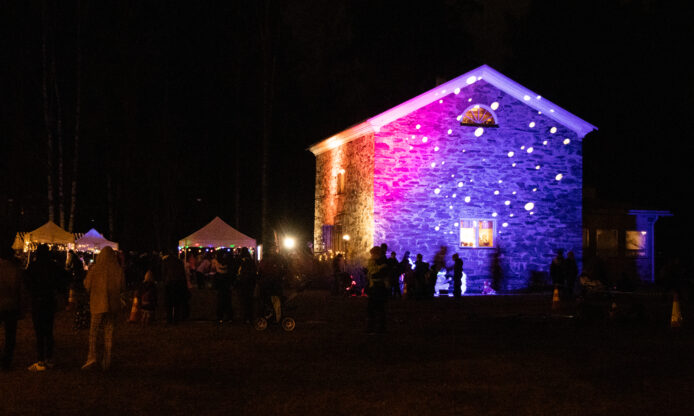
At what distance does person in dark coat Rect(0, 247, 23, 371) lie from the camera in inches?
391

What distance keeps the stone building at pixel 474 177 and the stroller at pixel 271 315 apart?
10389 millimetres

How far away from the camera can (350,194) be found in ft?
92.7

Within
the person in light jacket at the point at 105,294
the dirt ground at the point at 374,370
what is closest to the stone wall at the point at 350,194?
the dirt ground at the point at 374,370

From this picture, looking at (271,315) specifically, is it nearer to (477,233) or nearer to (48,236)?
(477,233)

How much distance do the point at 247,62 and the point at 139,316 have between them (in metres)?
27.0

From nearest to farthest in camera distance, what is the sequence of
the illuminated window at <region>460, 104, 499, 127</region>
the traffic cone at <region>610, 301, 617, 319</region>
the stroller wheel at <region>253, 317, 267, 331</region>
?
the stroller wheel at <region>253, 317, 267, 331</region>
the traffic cone at <region>610, 301, 617, 319</region>
the illuminated window at <region>460, 104, 499, 127</region>

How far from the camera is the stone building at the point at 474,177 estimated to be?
84.5 ft

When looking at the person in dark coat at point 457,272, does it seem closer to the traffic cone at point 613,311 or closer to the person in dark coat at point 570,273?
the person in dark coat at point 570,273

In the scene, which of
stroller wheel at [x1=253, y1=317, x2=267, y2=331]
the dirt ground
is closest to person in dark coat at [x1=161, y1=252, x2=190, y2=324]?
the dirt ground

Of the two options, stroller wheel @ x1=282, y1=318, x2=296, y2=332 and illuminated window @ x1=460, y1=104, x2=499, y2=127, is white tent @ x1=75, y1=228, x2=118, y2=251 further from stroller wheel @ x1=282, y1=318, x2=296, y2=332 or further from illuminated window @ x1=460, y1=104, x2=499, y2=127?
stroller wheel @ x1=282, y1=318, x2=296, y2=332

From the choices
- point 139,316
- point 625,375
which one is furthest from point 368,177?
point 625,375

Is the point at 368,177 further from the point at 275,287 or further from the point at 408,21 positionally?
the point at 408,21

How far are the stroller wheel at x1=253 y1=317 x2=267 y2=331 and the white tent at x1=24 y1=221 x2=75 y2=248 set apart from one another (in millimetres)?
15542

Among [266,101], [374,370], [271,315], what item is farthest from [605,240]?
[374,370]
